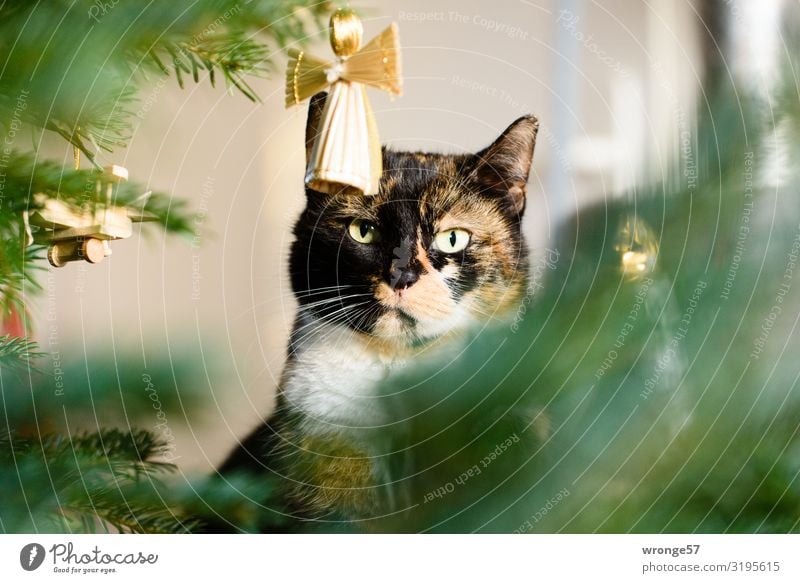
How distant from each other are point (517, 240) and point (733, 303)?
9.0 inches

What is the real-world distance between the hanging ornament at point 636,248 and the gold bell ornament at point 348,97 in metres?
0.25

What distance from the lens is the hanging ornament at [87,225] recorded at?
60cm

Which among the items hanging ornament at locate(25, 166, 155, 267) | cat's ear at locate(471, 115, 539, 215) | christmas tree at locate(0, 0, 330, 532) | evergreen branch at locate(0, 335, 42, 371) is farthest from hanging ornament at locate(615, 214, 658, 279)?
evergreen branch at locate(0, 335, 42, 371)

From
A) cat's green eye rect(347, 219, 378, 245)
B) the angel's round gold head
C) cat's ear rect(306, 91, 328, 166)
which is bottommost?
cat's green eye rect(347, 219, 378, 245)

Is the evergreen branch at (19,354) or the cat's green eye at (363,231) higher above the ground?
the cat's green eye at (363,231)

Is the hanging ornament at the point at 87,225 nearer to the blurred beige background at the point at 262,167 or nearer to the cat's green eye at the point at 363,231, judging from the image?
the blurred beige background at the point at 262,167

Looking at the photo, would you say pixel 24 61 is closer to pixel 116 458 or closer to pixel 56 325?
pixel 56 325

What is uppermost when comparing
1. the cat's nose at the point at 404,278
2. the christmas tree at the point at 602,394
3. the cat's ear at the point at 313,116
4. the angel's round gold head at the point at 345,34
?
the angel's round gold head at the point at 345,34

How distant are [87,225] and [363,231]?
0.25 meters

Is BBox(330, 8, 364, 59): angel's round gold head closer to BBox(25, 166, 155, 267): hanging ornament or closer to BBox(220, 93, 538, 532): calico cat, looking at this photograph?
BBox(220, 93, 538, 532): calico cat

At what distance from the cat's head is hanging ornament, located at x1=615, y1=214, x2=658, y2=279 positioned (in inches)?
3.9

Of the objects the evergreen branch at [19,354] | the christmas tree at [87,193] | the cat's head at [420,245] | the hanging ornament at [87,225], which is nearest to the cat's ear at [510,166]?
the cat's head at [420,245]

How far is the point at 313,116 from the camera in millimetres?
742

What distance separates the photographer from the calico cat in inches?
28.9
